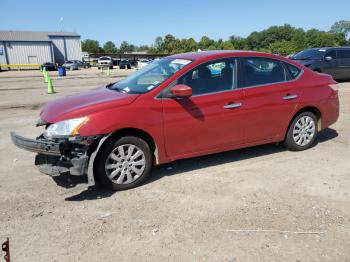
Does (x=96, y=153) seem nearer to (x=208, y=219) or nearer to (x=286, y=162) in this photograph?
(x=208, y=219)

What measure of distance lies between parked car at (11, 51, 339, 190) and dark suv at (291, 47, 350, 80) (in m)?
9.38

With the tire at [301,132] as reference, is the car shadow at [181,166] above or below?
below

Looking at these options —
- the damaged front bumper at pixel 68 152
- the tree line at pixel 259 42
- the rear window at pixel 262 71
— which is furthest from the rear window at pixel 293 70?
the tree line at pixel 259 42

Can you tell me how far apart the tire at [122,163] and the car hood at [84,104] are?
1.50ft

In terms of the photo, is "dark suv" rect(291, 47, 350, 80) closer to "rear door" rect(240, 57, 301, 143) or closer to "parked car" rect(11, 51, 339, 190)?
"parked car" rect(11, 51, 339, 190)

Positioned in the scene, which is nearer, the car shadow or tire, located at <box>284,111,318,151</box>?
the car shadow

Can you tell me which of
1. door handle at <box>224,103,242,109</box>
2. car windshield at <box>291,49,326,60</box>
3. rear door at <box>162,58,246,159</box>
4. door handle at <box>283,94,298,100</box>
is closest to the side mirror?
rear door at <box>162,58,246,159</box>

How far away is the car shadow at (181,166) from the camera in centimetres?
444

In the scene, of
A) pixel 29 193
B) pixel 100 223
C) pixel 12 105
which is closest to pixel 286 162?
pixel 100 223

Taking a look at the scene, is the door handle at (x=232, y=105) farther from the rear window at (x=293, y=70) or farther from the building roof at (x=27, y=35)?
the building roof at (x=27, y=35)

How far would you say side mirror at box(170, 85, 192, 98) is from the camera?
4.42m

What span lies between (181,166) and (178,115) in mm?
1018

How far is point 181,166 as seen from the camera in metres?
5.30

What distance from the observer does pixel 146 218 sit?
3789mm
